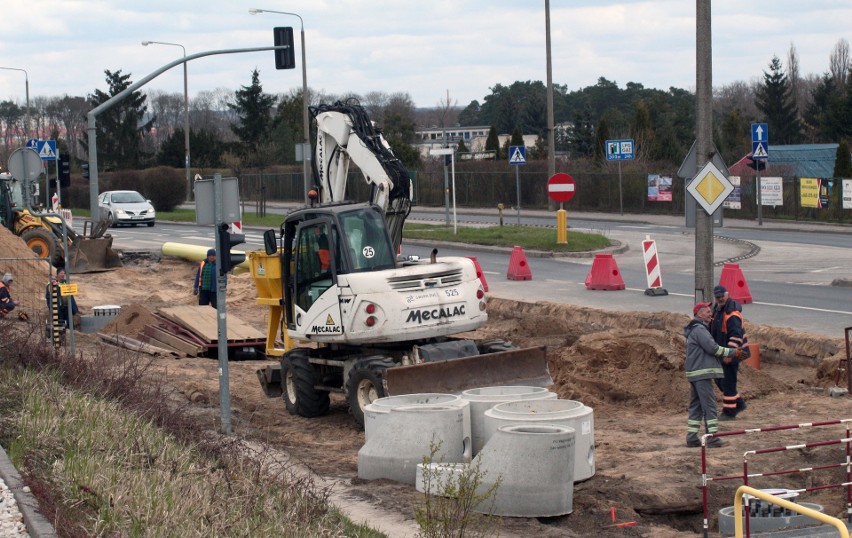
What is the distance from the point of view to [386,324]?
43.3 feet

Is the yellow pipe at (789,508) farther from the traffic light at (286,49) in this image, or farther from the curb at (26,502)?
the traffic light at (286,49)

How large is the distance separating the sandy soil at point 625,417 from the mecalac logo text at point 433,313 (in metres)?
1.55

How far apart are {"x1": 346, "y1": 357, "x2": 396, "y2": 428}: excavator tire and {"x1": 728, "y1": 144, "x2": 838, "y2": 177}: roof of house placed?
1650 inches

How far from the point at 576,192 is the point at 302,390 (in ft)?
137

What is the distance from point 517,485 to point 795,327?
1026 centimetres

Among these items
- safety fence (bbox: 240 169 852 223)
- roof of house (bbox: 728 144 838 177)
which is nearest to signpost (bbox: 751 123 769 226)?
safety fence (bbox: 240 169 852 223)

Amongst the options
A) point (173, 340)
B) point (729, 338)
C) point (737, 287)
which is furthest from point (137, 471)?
point (737, 287)

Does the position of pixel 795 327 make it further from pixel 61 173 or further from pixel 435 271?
pixel 61 173

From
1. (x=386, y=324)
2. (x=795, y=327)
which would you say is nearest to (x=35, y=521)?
(x=386, y=324)

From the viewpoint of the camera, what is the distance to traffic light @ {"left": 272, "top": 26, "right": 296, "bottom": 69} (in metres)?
29.3

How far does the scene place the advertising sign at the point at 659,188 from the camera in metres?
50.1

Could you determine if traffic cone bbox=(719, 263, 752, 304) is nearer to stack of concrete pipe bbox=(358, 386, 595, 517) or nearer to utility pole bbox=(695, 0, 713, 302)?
utility pole bbox=(695, 0, 713, 302)

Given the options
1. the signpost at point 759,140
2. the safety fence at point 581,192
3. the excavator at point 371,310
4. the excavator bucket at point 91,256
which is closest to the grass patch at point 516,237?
the safety fence at point 581,192

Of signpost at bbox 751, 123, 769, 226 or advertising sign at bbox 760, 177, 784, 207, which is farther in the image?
advertising sign at bbox 760, 177, 784, 207
